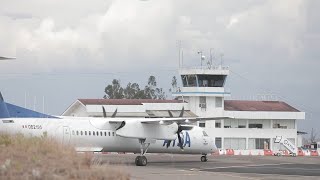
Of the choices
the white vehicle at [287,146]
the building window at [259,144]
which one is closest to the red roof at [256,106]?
the building window at [259,144]

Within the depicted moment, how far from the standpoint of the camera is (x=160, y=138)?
3597 centimetres

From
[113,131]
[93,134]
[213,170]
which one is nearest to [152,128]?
[113,131]

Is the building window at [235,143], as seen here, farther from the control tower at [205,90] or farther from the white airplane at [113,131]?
the white airplane at [113,131]

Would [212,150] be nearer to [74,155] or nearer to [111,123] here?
[111,123]

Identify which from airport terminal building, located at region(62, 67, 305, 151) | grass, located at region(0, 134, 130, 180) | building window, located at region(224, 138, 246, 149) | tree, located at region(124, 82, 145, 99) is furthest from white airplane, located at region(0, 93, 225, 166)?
tree, located at region(124, 82, 145, 99)

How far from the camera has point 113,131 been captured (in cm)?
3525

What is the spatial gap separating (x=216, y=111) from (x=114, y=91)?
53.9m

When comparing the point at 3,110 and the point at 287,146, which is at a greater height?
the point at 3,110

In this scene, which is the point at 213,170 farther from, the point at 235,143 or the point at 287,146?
the point at 235,143

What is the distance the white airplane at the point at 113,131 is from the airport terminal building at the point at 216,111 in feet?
102

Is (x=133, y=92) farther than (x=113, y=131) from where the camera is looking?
Yes

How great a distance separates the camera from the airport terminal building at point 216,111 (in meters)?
69.2

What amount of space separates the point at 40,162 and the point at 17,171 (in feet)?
3.54

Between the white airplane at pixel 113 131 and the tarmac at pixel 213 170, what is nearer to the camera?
the tarmac at pixel 213 170
